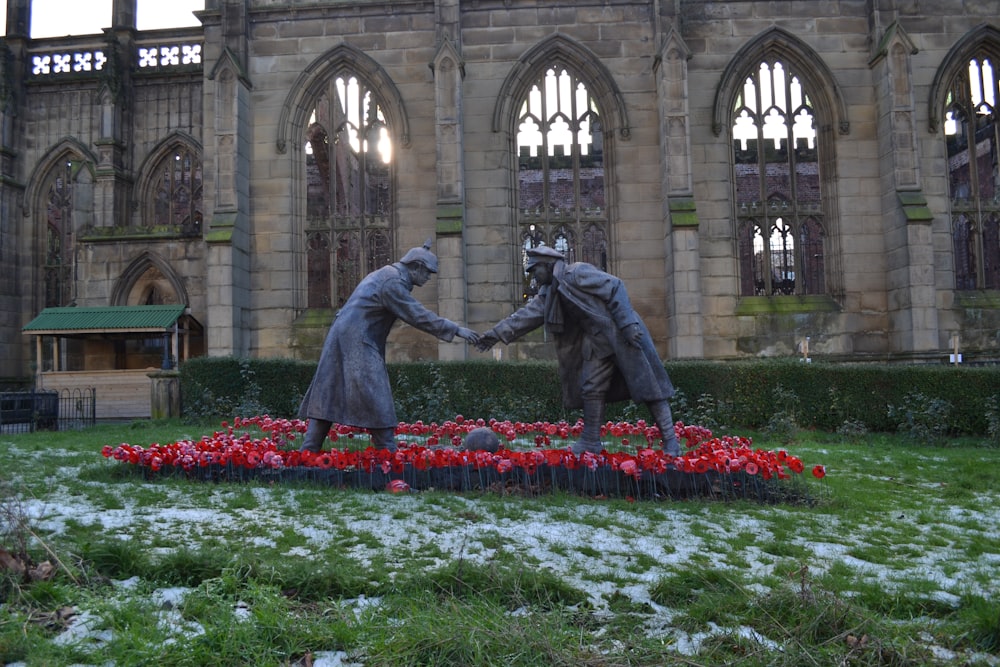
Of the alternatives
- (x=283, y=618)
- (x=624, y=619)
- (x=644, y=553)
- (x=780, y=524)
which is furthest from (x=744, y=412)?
(x=283, y=618)

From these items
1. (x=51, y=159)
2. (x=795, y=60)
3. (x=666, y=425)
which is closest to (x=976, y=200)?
(x=795, y=60)

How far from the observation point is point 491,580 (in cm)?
353

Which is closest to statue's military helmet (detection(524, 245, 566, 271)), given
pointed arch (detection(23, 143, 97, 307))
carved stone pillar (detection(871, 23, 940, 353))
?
carved stone pillar (detection(871, 23, 940, 353))

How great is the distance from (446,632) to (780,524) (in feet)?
10.3

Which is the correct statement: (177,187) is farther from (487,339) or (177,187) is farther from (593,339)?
(593,339)

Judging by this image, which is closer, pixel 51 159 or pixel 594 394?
pixel 594 394

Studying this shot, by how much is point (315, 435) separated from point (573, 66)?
13.1 meters

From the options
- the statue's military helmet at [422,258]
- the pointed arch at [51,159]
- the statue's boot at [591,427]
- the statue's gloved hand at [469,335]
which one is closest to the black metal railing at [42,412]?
the pointed arch at [51,159]

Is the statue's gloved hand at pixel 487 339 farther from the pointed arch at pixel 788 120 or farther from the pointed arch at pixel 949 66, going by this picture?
the pointed arch at pixel 949 66

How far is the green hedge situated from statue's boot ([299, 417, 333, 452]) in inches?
184

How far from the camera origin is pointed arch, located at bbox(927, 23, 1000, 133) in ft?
54.6

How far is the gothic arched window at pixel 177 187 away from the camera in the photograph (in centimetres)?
2211

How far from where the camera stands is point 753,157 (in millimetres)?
22672

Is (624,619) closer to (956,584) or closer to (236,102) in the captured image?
(956,584)
